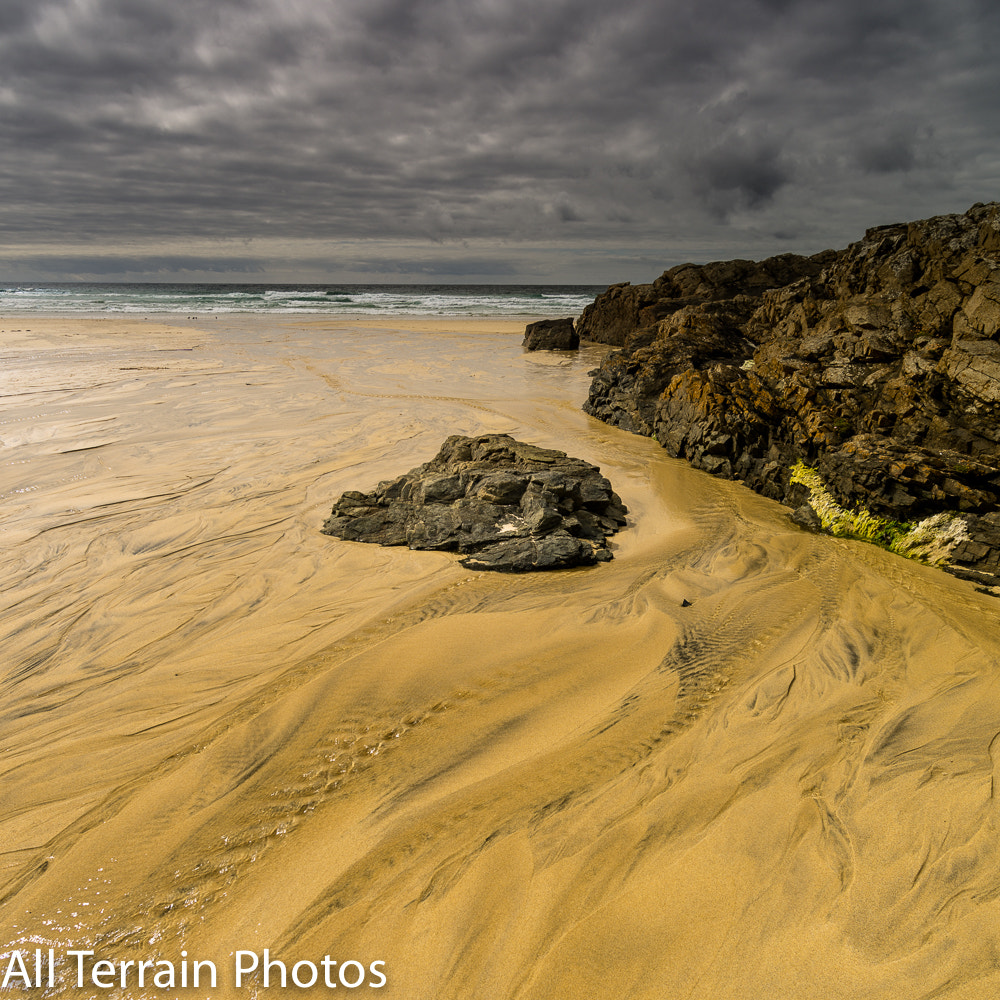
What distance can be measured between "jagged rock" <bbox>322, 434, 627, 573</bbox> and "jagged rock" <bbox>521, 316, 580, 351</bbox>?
15850mm

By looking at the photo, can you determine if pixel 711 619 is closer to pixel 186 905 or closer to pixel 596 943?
pixel 596 943

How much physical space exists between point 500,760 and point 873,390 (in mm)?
6712

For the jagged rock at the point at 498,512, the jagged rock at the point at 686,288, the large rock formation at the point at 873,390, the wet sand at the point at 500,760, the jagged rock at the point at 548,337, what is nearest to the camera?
the wet sand at the point at 500,760

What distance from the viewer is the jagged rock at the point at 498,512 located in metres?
4.83

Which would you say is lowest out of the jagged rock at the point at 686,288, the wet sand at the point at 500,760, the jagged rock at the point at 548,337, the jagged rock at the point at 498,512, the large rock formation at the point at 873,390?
the wet sand at the point at 500,760

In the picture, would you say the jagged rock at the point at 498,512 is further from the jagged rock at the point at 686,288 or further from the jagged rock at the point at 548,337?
the jagged rock at the point at 686,288

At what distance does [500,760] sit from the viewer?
110 inches

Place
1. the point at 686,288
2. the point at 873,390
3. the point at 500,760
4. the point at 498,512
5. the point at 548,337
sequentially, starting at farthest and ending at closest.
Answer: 1. the point at 686,288
2. the point at 548,337
3. the point at 873,390
4. the point at 498,512
5. the point at 500,760

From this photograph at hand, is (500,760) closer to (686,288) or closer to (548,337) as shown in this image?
(548,337)

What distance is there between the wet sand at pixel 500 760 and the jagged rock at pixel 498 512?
0.81 feet

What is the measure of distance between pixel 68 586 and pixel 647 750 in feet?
15.2

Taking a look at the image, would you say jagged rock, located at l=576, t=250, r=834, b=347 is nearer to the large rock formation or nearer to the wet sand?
the large rock formation

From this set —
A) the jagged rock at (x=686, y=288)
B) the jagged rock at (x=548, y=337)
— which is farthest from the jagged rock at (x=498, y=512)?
the jagged rock at (x=686, y=288)

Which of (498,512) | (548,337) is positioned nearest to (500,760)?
(498,512)
